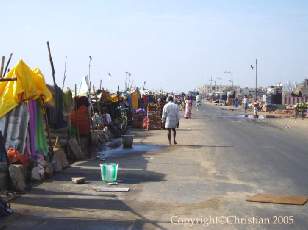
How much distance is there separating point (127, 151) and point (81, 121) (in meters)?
1.98

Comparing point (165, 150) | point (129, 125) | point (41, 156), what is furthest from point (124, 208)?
point (129, 125)

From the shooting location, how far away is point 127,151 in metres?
18.2

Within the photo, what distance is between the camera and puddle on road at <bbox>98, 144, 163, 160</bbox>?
16.9 metres

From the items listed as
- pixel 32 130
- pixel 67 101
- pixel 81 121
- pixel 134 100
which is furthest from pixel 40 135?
pixel 134 100

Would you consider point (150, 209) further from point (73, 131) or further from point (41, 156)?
point (73, 131)

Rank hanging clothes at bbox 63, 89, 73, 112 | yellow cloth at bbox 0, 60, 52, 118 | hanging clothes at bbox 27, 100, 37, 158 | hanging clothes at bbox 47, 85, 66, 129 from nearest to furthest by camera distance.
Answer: yellow cloth at bbox 0, 60, 52, 118 → hanging clothes at bbox 27, 100, 37, 158 → hanging clothes at bbox 47, 85, 66, 129 → hanging clothes at bbox 63, 89, 73, 112

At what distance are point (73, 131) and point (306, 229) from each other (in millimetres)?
10284

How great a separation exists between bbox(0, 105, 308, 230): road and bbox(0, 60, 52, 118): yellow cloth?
1972mm

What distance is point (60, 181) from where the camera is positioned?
37.9 feet

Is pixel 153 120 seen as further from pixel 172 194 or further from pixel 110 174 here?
pixel 172 194

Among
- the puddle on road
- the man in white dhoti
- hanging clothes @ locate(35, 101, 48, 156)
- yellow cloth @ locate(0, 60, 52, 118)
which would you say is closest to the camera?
yellow cloth @ locate(0, 60, 52, 118)

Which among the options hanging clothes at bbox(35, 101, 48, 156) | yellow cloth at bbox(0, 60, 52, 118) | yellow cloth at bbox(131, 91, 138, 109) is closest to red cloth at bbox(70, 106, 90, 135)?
hanging clothes at bbox(35, 101, 48, 156)

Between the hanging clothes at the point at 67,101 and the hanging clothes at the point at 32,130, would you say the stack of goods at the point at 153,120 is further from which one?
the hanging clothes at the point at 32,130

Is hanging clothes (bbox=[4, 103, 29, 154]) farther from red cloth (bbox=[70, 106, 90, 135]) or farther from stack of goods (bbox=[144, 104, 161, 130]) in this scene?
stack of goods (bbox=[144, 104, 161, 130])
